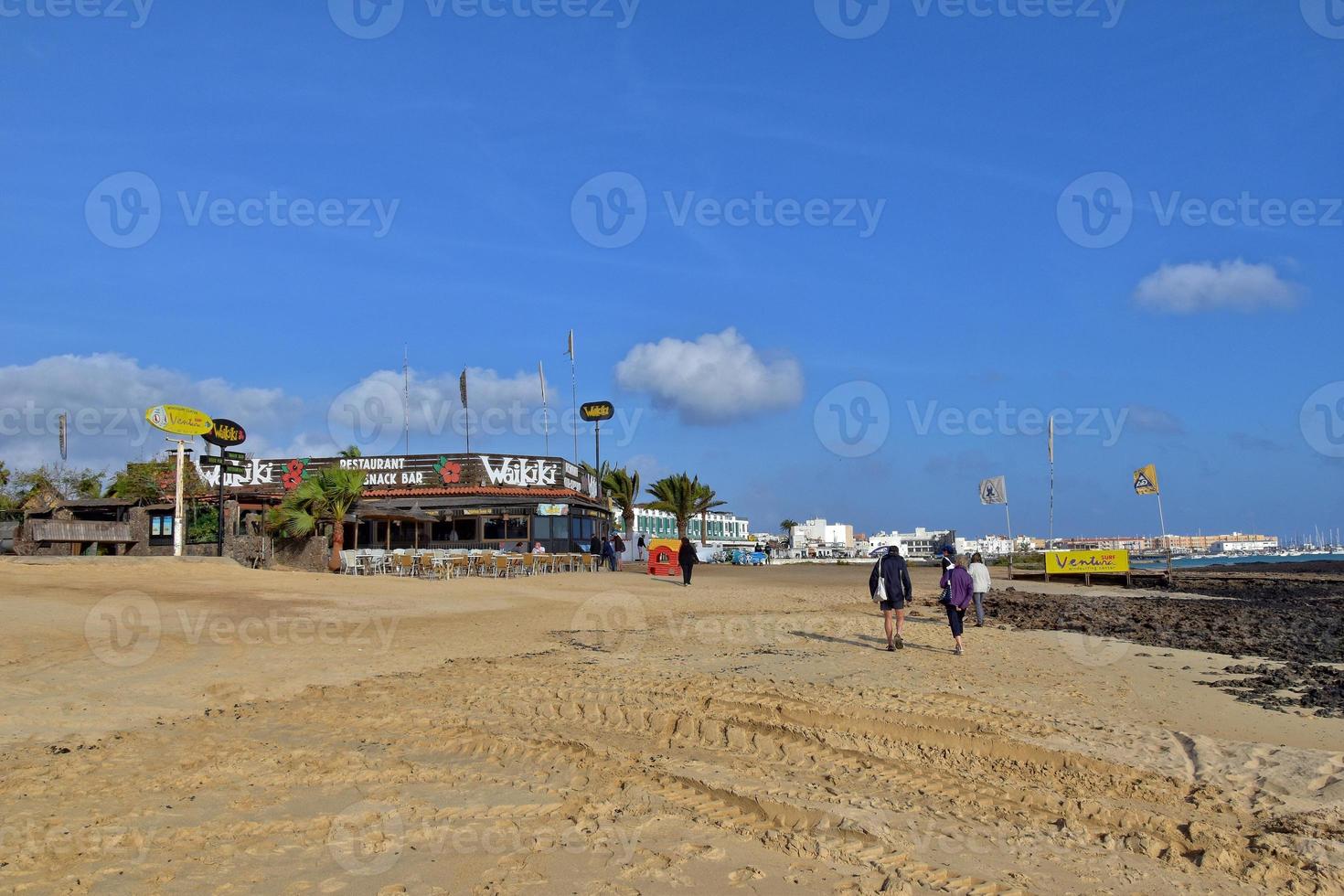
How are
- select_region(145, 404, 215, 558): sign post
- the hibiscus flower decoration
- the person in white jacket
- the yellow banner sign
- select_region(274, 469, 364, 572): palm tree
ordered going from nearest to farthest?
1. the person in white jacket
2. select_region(145, 404, 215, 558): sign post
3. select_region(274, 469, 364, 572): palm tree
4. the yellow banner sign
5. the hibiscus flower decoration

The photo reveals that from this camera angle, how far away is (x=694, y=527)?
10138 centimetres

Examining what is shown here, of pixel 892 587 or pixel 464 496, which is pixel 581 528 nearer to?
pixel 464 496

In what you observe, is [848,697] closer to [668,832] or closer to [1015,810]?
[1015,810]

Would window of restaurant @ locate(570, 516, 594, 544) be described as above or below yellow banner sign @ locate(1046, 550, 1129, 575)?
above

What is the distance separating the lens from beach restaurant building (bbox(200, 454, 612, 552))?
3650 centimetres

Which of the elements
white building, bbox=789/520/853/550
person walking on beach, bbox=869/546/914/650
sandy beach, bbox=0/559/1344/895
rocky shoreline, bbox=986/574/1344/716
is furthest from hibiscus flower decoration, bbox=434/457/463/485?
white building, bbox=789/520/853/550

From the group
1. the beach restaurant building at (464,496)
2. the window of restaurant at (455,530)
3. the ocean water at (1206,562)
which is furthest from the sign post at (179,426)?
the ocean water at (1206,562)

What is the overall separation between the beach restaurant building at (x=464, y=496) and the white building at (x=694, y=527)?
10.5m

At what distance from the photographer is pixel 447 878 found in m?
4.52

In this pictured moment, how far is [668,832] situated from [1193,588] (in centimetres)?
3085

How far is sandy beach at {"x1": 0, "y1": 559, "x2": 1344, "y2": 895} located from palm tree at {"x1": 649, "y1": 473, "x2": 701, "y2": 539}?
44.7 meters

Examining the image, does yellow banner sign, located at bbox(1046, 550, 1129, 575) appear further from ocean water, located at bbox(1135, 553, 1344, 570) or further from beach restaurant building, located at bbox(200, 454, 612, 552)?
ocean water, located at bbox(1135, 553, 1344, 570)

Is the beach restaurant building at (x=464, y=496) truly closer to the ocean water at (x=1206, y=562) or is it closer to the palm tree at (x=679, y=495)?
the palm tree at (x=679, y=495)

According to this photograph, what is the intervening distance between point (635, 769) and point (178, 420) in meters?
24.0
